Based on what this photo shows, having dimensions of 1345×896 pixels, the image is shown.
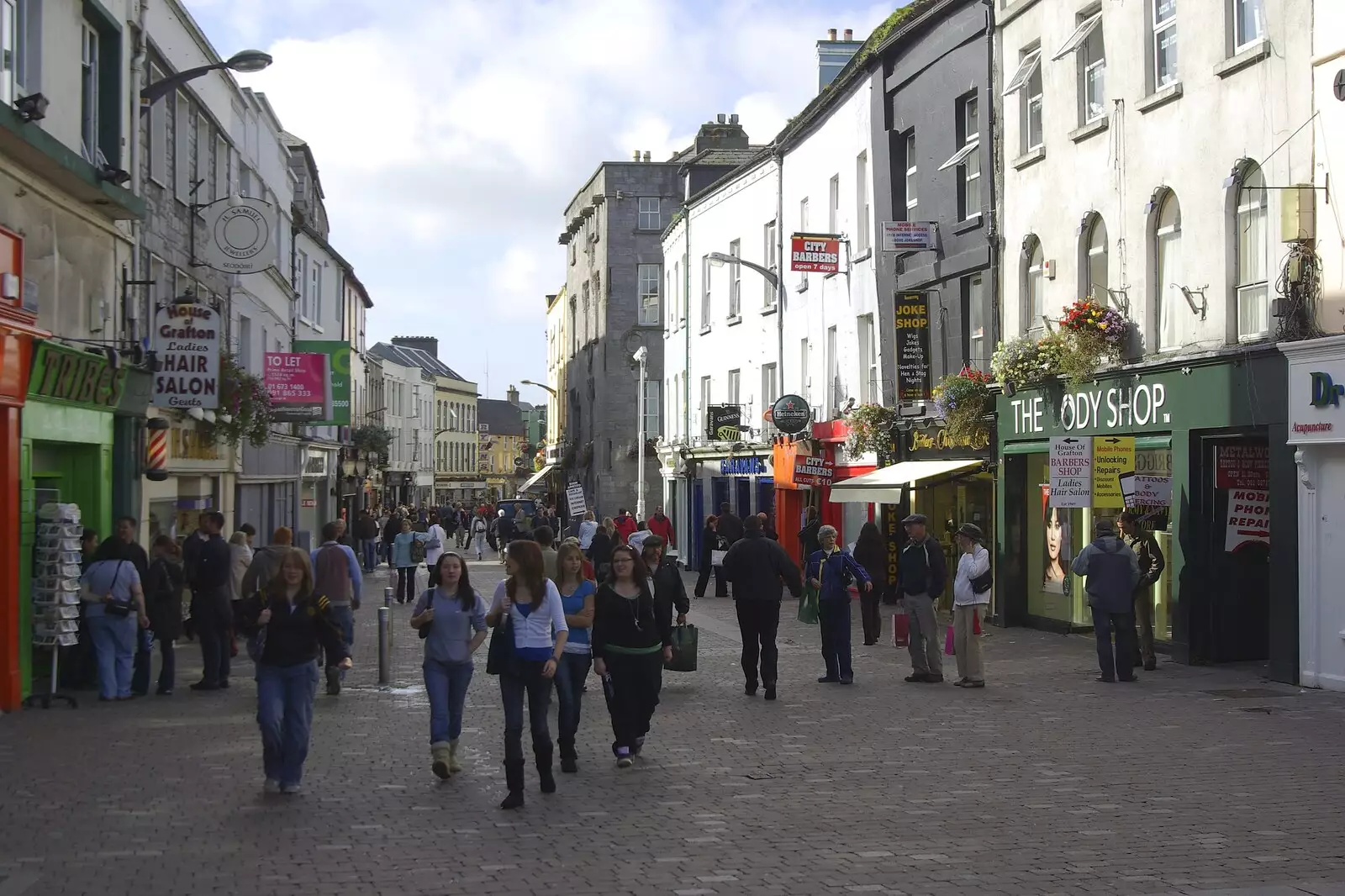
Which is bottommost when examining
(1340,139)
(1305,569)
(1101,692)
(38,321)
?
(1101,692)

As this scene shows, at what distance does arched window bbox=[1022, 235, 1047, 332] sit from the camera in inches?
891

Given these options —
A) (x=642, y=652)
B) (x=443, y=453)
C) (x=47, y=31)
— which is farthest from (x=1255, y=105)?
(x=443, y=453)

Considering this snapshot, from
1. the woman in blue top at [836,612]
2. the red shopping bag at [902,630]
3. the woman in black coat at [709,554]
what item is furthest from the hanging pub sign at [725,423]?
the woman in blue top at [836,612]

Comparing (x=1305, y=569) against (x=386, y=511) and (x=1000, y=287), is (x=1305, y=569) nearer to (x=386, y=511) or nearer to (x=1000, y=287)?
(x=1000, y=287)

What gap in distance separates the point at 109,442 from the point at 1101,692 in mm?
11343

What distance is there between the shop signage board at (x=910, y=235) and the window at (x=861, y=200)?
4.18 m

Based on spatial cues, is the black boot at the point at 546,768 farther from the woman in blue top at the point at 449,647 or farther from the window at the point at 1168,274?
the window at the point at 1168,274

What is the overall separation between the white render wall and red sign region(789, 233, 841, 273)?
7.47 m

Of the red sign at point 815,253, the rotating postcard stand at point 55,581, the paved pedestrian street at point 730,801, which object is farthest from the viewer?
the red sign at point 815,253

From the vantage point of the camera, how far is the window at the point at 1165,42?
18.7 meters

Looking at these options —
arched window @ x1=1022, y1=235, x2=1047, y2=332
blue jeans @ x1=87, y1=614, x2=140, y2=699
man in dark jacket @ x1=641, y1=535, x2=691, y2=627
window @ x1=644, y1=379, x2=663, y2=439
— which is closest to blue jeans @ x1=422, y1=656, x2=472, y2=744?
man in dark jacket @ x1=641, y1=535, x2=691, y2=627

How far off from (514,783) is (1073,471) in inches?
431

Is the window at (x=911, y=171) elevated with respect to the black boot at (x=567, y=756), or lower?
elevated

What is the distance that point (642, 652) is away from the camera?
11.5 meters
